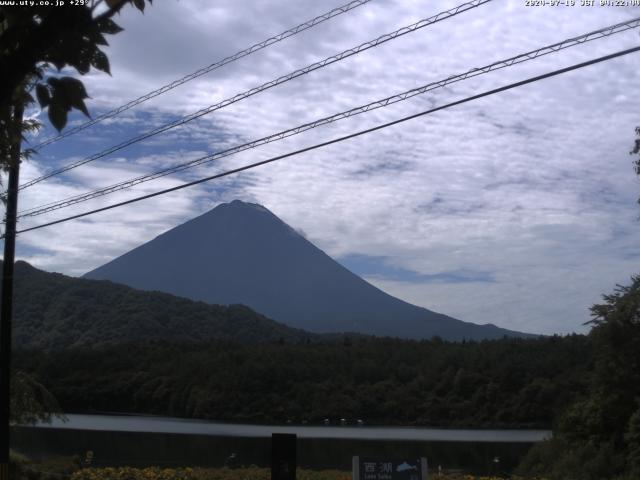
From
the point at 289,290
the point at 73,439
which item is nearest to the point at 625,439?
the point at 73,439

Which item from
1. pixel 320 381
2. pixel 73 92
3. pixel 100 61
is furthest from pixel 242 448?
pixel 73 92

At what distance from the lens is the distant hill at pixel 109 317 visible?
79125 millimetres

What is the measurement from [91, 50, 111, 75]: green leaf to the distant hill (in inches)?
2814

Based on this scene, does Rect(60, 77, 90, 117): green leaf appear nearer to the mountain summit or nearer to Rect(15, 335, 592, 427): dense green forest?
Rect(15, 335, 592, 427): dense green forest

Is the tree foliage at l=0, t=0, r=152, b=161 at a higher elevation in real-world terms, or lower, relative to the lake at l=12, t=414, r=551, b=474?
higher

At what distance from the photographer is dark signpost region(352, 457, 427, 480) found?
34.2 ft

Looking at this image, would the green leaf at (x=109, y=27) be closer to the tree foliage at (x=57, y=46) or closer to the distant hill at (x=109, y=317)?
the tree foliage at (x=57, y=46)

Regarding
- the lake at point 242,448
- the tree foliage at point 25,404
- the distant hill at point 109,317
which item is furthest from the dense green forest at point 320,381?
the tree foliage at point 25,404

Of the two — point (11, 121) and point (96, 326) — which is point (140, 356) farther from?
point (11, 121)

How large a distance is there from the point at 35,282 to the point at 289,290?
363 ft

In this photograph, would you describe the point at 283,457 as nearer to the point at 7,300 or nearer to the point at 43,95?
the point at 43,95

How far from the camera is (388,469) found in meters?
10.5

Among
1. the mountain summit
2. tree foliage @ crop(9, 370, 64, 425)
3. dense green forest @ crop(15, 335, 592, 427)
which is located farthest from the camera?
the mountain summit

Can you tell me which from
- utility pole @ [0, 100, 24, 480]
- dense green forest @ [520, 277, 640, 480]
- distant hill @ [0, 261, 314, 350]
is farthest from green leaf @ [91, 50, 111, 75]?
distant hill @ [0, 261, 314, 350]
